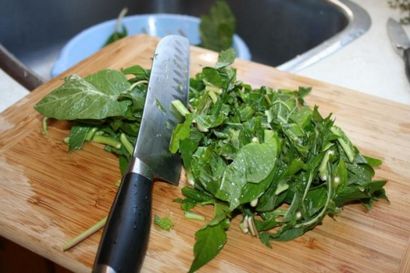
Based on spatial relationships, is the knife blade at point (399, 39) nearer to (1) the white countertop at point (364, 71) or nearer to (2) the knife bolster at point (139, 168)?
(1) the white countertop at point (364, 71)

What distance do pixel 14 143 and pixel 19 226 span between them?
21 centimetres

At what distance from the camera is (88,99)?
813mm

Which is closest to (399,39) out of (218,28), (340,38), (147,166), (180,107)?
(340,38)

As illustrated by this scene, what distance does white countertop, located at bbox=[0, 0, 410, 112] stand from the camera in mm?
1084

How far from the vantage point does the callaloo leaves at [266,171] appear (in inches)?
27.1

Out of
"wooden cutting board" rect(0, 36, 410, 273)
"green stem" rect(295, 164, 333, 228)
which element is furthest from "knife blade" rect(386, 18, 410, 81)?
"green stem" rect(295, 164, 333, 228)

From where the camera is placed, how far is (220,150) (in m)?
0.74

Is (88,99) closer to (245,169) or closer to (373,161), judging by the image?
(245,169)

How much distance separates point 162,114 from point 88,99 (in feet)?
0.44

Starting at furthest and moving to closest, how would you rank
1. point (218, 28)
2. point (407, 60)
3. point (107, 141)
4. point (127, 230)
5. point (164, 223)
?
point (218, 28) < point (407, 60) < point (107, 141) < point (164, 223) < point (127, 230)

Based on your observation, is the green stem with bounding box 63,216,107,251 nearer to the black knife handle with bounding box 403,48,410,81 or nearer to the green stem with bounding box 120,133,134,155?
the green stem with bounding box 120,133,134,155

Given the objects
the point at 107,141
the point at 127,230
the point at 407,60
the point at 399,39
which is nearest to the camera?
the point at 127,230

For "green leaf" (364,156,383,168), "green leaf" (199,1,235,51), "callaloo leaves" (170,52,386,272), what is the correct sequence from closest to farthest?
"callaloo leaves" (170,52,386,272) < "green leaf" (364,156,383,168) < "green leaf" (199,1,235,51)

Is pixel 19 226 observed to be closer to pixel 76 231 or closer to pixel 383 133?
pixel 76 231
